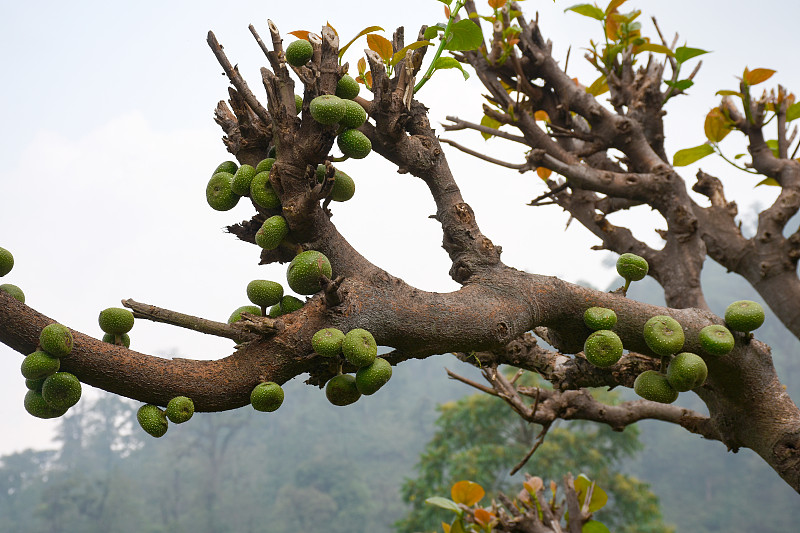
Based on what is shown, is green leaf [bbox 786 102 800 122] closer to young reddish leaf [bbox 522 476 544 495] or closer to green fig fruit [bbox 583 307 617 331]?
green fig fruit [bbox 583 307 617 331]

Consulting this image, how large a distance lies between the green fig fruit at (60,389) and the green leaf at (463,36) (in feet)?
4.11

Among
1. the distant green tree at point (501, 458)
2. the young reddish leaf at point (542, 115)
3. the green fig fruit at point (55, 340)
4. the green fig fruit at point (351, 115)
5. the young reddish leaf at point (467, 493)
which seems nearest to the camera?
the green fig fruit at point (55, 340)

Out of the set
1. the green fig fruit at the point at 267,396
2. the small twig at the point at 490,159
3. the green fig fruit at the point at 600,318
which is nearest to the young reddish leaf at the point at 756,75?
the small twig at the point at 490,159

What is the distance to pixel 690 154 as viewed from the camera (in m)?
2.67

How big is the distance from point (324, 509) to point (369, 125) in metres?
35.9

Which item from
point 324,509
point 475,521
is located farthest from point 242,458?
point 475,521

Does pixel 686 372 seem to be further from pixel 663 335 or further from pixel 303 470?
pixel 303 470

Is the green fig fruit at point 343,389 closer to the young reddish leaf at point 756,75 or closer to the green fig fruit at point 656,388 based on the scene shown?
the green fig fruit at point 656,388

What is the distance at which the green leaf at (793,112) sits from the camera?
257 cm

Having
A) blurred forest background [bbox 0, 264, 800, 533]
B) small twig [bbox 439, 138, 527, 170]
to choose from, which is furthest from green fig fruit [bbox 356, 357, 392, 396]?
blurred forest background [bbox 0, 264, 800, 533]

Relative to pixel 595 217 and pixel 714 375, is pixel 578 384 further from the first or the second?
pixel 595 217

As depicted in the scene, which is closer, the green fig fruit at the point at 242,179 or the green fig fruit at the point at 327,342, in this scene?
the green fig fruit at the point at 327,342

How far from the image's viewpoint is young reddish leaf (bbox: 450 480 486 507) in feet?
7.90

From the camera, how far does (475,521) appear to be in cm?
229
